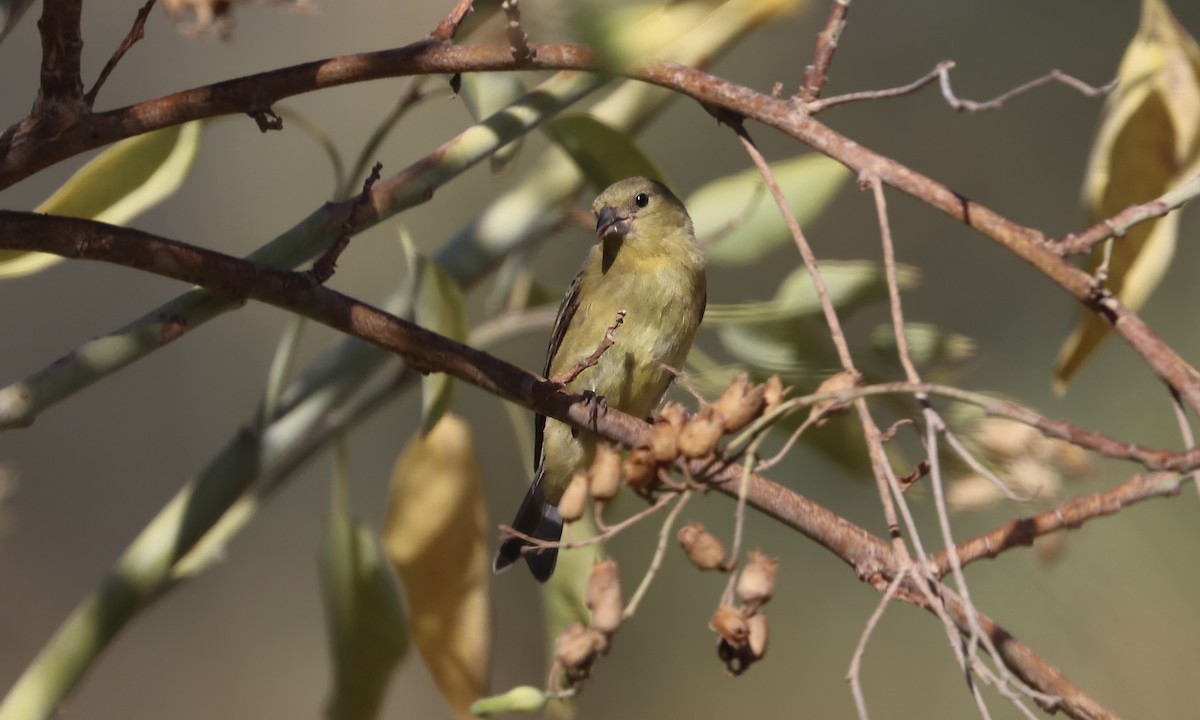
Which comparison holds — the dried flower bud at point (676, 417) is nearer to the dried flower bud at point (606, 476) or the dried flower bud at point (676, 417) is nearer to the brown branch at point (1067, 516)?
the dried flower bud at point (606, 476)

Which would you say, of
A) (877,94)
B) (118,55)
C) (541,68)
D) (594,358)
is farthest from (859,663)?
(118,55)

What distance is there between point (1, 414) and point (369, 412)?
70cm

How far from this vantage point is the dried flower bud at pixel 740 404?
1.14 meters

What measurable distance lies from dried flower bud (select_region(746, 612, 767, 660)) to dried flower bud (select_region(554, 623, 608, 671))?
0.12 metres

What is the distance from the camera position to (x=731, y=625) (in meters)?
1.07

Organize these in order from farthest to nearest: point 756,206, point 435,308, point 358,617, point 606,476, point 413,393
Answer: point 413,393 < point 756,206 < point 358,617 < point 435,308 < point 606,476

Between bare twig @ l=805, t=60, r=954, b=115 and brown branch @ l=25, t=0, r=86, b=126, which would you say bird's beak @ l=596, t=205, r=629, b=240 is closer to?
bare twig @ l=805, t=60, r=954, b=115

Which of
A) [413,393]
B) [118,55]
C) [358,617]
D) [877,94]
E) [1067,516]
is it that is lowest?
[413,393]

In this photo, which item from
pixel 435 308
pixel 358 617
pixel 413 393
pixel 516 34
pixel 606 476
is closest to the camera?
pixel 606 476

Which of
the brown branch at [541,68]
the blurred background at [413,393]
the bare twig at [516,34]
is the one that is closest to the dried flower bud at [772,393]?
the brown branch at [541,68]

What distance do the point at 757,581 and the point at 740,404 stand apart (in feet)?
0.54

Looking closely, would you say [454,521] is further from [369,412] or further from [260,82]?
[260,82]

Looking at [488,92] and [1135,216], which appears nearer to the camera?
[1135,216]

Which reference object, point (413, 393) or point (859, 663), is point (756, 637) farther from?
point (413, 393)
